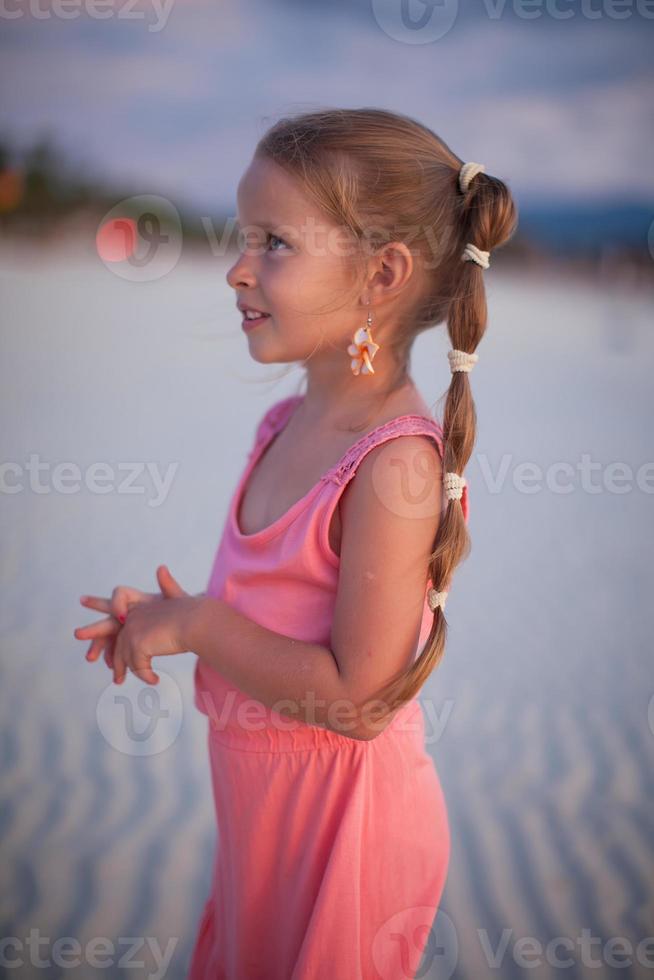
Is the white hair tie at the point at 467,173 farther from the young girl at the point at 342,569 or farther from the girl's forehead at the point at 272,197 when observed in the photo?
the girl's forehead at the point at 272,197

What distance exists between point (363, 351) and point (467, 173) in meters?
0.34

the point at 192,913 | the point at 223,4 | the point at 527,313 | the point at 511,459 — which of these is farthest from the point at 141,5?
the point at 192,913

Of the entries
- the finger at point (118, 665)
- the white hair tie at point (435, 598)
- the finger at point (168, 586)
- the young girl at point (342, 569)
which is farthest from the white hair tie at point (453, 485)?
the finger at point (118, 665)

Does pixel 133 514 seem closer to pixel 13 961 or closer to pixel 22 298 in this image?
pixel 13 961

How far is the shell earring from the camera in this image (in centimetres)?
150

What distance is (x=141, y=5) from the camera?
12812 mm

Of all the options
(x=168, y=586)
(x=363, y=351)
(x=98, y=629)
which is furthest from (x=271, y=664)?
(x=363, y=351)

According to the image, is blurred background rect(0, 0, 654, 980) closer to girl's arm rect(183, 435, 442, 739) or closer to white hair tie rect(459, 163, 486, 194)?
white hair tie rect(459, 163, 486, 194)

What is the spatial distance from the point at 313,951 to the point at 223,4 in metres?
14.8

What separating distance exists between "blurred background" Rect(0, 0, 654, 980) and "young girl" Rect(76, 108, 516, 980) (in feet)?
1.05

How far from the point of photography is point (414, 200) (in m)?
1.49

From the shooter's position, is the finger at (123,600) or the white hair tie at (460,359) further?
the finger at (123,600)

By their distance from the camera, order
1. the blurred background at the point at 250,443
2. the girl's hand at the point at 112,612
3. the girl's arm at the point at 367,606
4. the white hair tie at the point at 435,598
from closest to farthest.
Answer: the girl's arm at the point at 367,606
the white hair tie at the point at 435,598
the girl's hand at the point at 112,612
the blurred background at the point at 250,443

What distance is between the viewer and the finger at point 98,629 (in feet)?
5.36
